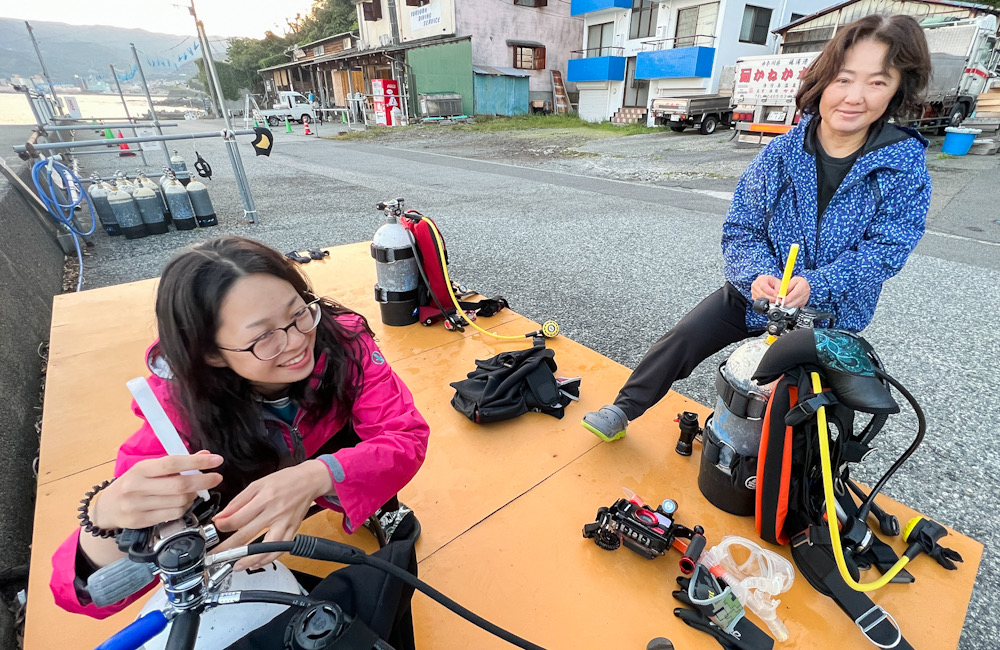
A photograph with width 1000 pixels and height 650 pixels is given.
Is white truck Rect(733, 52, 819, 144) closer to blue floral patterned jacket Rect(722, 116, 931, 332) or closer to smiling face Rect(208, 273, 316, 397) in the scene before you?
blue floral patterned jacket Rect(722, 116, 931, 332)

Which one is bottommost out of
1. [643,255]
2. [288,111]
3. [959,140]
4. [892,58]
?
[643,255]

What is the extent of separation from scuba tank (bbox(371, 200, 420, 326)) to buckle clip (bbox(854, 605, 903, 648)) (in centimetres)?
250

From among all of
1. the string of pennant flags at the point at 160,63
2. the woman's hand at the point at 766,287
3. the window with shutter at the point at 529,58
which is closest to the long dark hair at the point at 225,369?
the woman's hand at the point at 766,287

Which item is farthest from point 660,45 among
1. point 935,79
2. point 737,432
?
point 737,432

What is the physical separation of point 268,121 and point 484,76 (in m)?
11.7

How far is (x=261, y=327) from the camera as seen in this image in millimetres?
1045

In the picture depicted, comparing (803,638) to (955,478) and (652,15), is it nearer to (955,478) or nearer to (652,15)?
(955,478)

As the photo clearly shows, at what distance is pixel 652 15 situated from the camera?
65.8ft

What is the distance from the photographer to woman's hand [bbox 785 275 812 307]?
1595 mm

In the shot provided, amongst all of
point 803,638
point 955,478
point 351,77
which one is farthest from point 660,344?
point 351,77

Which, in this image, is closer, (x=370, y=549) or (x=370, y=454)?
(x=370, y=454)

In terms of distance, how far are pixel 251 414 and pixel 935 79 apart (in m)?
16.6

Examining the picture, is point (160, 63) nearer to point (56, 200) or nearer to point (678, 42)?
point (56, 200)

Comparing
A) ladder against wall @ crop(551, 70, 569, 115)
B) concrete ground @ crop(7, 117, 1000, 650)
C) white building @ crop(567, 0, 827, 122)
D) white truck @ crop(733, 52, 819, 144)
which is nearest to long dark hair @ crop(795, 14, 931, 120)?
concrete ground @ crop(7, 117, 1000, 650)
